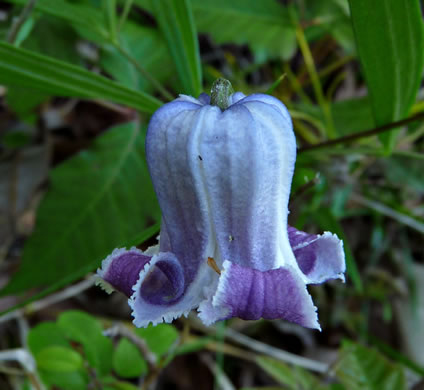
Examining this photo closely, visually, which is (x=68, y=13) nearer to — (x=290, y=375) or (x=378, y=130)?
(x=378, y=130)

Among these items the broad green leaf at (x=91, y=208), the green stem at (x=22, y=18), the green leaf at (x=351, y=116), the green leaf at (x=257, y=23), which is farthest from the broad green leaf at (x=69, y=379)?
the green leaf at (x=257, y=23)

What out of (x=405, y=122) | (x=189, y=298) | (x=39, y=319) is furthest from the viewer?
(x=39, y=319)

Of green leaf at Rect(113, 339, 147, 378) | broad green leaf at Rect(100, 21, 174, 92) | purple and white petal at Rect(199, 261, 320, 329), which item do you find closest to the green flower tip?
purple and white petal at Rect(199, 261, 320, 329)

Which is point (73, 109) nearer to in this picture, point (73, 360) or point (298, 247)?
point (73, 360)

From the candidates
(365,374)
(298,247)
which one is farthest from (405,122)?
(365,374)

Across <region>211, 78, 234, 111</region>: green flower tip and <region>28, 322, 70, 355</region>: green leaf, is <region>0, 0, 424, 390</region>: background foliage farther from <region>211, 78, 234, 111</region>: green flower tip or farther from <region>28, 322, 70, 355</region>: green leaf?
<region>211, 78, 234, 111</region>: green flower tip

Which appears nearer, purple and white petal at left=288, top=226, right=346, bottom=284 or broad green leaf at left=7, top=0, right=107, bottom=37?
purple and white petal at left=288, top=226, right=346, bottom=284
